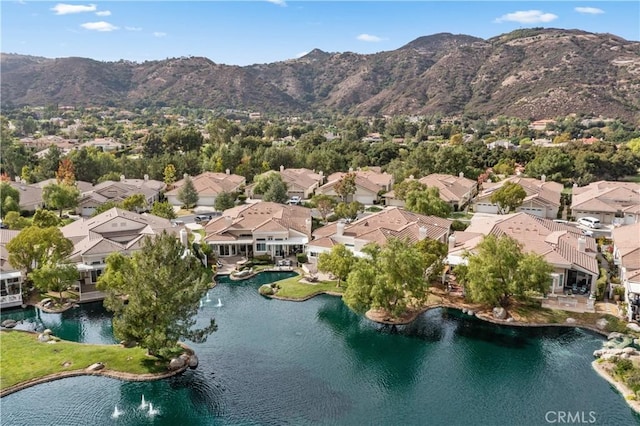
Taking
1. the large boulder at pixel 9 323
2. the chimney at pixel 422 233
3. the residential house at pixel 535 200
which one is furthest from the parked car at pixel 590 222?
the large boulder at pixel 9 323

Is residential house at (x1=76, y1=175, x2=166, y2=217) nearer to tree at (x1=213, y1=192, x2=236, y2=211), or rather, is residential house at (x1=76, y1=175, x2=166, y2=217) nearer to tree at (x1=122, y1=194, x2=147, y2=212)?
tree at (x1=122, y1=194, x2=147, y2=212)

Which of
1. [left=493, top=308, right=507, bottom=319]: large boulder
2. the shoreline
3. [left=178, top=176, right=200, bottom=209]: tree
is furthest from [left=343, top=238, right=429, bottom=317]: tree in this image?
[left=178, top=176, right=200, bottom=209]: tree

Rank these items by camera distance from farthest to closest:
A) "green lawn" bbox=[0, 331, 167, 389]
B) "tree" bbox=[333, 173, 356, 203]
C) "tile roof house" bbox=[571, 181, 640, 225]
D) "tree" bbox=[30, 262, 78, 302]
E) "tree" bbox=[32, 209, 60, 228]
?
"tree" bbox=[333, 173, 356, 203]
"tile roof house" bbox=[571, 181, 640, 225]
"tree" bbox=[32, 209, 60, 228]
"tree" bbox=[30, 262, 78, 302]
"green lawn" bbox=[0, 331, 167, 389]

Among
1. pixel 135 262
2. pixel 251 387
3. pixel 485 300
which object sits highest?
pixel 135 262

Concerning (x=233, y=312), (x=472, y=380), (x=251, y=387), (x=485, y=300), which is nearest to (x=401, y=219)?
(x=485, y=300)

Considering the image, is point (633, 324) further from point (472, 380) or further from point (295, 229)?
point (295, 229)

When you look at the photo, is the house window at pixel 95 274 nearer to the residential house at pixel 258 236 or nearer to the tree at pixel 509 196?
the residential house at pixel 258 236

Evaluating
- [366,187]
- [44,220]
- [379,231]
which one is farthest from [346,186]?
[44,220]
